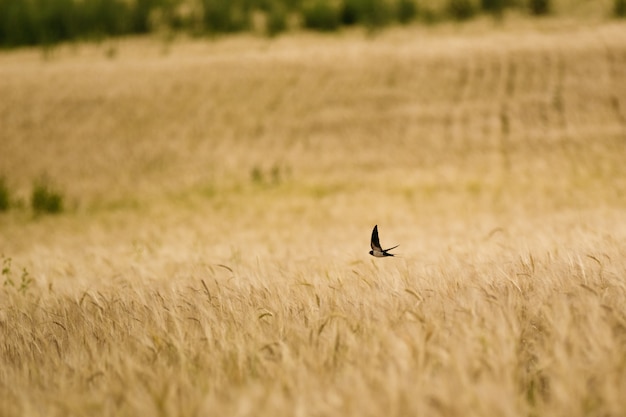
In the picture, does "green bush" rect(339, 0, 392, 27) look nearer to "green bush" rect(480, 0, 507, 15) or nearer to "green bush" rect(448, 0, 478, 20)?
"green bush" rect(448, 0, 478, 20)

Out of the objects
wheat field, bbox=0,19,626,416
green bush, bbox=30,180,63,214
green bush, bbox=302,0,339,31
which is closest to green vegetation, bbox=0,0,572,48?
green bush, bbox=302,0,339,31

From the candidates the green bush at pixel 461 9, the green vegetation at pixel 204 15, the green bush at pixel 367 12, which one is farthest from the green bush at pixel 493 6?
the green bush at pixel 367 12

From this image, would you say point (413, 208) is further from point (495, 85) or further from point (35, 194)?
point (495, 85)

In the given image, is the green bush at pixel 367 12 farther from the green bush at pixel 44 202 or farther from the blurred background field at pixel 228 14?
the green bush at pixel 44 202

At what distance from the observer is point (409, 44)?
1125 inches

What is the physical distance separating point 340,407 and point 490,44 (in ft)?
89.9

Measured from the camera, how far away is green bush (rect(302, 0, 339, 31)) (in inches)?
1446

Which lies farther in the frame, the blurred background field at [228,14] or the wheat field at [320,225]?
the blurred background field at [228,14]

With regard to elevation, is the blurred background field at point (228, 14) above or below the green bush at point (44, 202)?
above

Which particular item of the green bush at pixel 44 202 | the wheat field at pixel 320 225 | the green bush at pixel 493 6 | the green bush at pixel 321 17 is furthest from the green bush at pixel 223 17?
the green bush at pixel 44 202

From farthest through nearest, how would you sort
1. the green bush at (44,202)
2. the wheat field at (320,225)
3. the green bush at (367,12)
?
the green bush at (367,12)
the green bush at (44,202)
the wheat field at (320,225)

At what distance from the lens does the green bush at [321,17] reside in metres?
36.7

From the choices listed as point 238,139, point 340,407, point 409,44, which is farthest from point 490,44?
point 340,407

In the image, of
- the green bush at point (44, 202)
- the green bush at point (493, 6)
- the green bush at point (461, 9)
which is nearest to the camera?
the green bush at point (44, 202)
